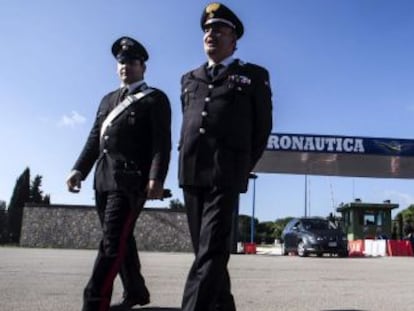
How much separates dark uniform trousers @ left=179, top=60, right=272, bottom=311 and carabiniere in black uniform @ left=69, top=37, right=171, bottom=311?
1.97 feet

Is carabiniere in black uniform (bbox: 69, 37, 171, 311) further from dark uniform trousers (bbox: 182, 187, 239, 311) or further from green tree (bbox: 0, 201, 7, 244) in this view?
green tree (bbox: 0, 201, 7, 244)

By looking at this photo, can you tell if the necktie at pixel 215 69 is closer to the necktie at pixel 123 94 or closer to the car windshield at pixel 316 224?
the necktie at pixel 123 94

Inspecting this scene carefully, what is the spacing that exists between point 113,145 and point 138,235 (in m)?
25.1

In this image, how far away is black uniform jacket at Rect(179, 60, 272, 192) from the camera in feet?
11.9

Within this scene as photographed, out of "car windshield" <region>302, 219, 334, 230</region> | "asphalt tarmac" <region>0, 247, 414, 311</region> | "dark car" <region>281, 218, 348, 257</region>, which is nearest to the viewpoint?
"asphalt tarmac" <region>0, 247, 414, 311</region>

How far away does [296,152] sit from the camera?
85.7 feet

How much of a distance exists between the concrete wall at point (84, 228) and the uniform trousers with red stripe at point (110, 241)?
24.5m

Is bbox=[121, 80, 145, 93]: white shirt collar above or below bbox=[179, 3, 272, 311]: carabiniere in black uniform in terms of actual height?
above

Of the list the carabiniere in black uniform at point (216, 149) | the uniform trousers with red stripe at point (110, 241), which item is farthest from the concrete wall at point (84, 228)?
the carabiniere in black uniform at point (216, 149)

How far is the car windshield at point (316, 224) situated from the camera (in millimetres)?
22570

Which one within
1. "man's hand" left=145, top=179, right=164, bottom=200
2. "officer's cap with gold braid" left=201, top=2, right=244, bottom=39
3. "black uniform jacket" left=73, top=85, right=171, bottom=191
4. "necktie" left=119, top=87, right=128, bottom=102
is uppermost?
"officer's cap with gold braid" left=201, top=2, right=244, bottom=39

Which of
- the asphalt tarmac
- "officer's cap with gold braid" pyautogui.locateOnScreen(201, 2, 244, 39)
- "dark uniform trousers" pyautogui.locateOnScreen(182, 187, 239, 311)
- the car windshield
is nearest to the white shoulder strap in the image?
"officer's cap with gold braid" pyautogui.locateOnScreen(201, 2, 244, 39)

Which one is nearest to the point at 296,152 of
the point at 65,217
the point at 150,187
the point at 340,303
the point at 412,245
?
the point at 412,245

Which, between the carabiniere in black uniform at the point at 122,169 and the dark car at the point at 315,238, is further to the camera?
the dark car at the point at 315,238
